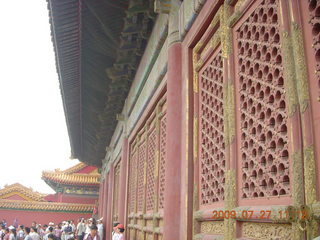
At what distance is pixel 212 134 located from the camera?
11.2ft

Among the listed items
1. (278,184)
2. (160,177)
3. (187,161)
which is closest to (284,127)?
(278,184)

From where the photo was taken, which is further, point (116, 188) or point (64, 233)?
point (64, 233)

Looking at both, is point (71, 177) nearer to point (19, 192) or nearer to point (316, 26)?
point (19, 192)

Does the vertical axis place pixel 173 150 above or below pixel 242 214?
above

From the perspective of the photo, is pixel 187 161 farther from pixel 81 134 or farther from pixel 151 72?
pixel 81 134

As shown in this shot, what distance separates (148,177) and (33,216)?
1858cm

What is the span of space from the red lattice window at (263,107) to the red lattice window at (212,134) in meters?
0.47

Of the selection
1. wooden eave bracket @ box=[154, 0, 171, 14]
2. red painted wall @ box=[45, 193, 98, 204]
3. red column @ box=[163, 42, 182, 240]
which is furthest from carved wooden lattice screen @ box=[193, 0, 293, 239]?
red painted wall @ box=[45, 193, 98, 204]

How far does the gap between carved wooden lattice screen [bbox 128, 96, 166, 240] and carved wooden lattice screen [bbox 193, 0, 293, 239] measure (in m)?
1.74

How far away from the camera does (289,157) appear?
2039mm

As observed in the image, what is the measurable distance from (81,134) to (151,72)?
9296 mm

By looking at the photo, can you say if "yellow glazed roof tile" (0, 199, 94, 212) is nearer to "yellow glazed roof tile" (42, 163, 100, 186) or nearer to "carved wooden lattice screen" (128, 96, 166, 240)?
"yellow glazed roof tile" (42, 163, 100, 186)

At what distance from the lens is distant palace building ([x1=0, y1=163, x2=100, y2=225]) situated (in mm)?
22547

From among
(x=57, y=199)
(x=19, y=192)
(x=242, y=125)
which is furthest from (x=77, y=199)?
(x=242, y=125)
